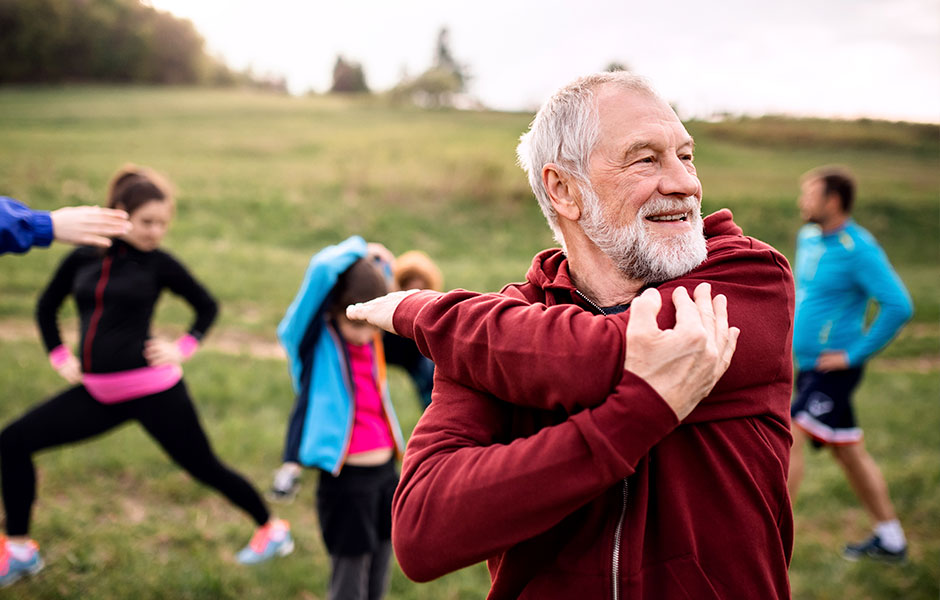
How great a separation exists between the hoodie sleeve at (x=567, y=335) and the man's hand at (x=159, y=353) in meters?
2.99

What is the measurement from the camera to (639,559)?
1.40m

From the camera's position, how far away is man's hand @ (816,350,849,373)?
186 inches

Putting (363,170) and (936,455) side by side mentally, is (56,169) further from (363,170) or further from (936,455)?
(936,455)

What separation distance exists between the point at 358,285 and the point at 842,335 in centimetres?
368

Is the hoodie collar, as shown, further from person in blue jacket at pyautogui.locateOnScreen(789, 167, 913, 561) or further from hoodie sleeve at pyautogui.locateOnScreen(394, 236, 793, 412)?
person in blue jacket at pyautogui.locateOnScreen(789, 167, 913, 561)

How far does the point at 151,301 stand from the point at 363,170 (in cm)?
1544

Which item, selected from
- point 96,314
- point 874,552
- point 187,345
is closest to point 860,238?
point 874,552

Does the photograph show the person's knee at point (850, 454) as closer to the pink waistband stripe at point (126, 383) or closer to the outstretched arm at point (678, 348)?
the outstretched arm at point (678, 348)

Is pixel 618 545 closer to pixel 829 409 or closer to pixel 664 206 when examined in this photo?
pixel 664 206

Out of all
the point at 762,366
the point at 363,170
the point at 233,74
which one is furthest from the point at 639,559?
the point at 233,74

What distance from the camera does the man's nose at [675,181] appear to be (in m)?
1.73

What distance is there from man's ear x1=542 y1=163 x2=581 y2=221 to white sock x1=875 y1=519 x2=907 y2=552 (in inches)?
169

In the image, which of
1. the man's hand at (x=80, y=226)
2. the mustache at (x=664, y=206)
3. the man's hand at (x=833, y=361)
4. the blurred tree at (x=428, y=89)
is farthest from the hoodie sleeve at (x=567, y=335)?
the blurred tree at (x=428, y=89)

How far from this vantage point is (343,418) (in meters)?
3.26
